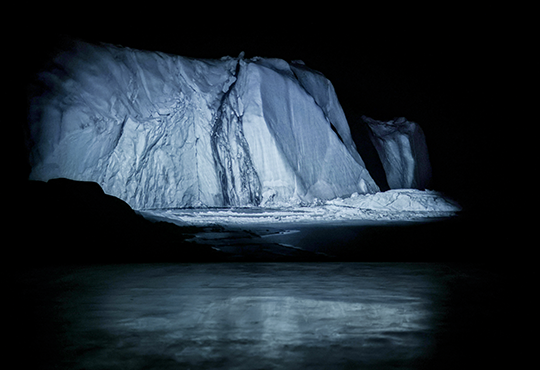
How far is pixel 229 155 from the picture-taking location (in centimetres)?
1033

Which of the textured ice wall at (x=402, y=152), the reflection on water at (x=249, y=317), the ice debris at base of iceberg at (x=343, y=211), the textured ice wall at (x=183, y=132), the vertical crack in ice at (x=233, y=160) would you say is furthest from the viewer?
the textured ice wall at (x=402, y=152)

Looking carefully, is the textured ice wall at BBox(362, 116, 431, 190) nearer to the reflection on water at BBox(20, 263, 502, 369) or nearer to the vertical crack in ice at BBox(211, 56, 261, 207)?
the vertical crack in ice at BBox(211, 56, 261, 207)

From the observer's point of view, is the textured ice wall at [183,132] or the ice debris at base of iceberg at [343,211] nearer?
the ice debris at base of iceberg at [343,211]

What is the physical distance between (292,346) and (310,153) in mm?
9664

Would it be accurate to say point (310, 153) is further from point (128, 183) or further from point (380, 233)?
point (380, 233)

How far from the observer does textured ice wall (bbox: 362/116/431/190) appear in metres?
13.8

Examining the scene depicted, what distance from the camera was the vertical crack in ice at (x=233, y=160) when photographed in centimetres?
1007

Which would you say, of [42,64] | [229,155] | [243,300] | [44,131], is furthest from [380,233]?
[42,64]

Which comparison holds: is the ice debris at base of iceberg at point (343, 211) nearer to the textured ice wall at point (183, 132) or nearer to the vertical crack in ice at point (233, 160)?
the vertical crack in ice at point (233, 160)

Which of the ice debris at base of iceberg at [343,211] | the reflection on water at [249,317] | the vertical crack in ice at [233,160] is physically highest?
the vertical crack in ice at [233,160]

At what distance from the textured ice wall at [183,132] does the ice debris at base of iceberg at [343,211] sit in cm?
91

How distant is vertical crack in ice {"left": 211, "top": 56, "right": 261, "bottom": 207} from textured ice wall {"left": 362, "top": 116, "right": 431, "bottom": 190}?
16.2 ft

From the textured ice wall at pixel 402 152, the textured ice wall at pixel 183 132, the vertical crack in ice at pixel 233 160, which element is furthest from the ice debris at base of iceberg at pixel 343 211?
the textured ice wall at pixel 402 152

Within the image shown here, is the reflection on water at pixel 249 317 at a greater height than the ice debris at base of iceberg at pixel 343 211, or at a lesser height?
lesser
